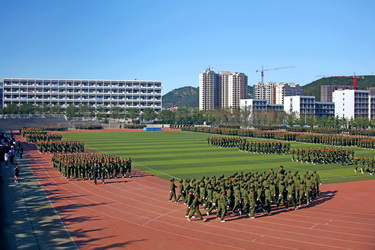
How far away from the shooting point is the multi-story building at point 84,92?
418 feet

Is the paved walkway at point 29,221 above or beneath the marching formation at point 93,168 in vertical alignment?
beneath

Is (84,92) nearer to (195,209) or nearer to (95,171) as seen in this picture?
(95,171)

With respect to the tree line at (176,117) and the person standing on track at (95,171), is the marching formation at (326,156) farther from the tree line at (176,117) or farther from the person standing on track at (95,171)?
the tree line at (176,117)

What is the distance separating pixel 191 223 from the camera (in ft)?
47.8

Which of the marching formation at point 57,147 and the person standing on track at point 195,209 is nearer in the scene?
the person standing on track at point 195,209

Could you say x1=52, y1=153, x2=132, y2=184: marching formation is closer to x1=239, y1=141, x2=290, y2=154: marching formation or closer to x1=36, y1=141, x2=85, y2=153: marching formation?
x1=36, y1=141, x2=85, y2=153: marching formation

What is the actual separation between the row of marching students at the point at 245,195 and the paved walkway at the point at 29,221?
16.7 feet

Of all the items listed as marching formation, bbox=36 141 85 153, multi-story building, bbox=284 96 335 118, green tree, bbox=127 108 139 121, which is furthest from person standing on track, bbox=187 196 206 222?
multi-story building, bbox=284 96 335 118

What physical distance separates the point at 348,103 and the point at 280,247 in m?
115

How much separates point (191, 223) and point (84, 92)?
124958mm

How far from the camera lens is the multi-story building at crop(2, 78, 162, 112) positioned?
418ft

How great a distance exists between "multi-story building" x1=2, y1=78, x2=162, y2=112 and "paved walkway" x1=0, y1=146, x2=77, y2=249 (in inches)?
4532

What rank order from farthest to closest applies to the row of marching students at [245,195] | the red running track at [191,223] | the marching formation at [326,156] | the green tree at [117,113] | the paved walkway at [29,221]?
the green tree at [117,113]
the marching formation at [326,156]
the row of marching students at [245,195]
the red running track at [191,223]
the paved walkway at [29,221]

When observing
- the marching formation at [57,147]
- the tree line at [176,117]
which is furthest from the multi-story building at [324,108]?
the marching formation at [57,147]
